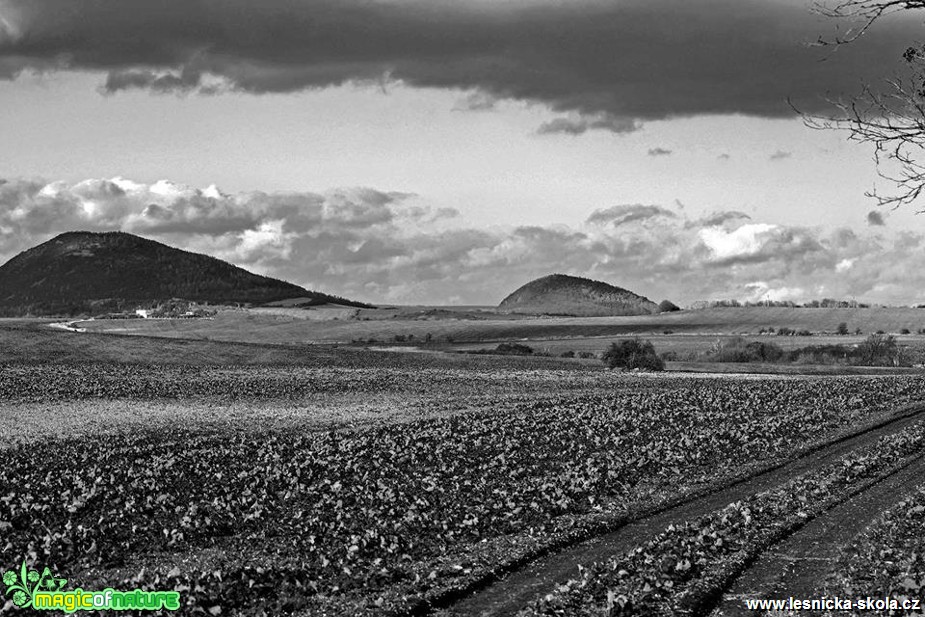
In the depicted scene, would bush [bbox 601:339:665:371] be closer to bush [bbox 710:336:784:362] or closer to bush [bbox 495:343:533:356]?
bush [bbox 710:336:784:362]

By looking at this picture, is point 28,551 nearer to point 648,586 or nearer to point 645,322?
point 648,586

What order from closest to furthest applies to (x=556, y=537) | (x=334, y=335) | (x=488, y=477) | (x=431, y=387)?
(x=556, y=537) < (x=488, y=477) < (x=431, y=387) < (x=334, y=335)

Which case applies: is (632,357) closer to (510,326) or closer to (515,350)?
(515,350)

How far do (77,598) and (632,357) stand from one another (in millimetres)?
72664

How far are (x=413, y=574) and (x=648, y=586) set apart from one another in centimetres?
352

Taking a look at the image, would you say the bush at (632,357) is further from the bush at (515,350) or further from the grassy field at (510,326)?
the grassy field at (510,326)

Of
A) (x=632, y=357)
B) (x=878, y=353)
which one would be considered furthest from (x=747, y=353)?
(x=632, y=357)

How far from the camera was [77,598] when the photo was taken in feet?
43.1

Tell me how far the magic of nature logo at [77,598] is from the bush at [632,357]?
70744mm

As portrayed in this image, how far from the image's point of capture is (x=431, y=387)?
57.9m

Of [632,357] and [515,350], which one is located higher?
[515,350]

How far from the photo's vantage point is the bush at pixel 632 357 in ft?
270

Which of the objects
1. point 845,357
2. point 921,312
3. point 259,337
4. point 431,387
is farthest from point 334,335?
point 921,312

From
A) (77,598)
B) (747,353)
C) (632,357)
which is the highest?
(747,353)
